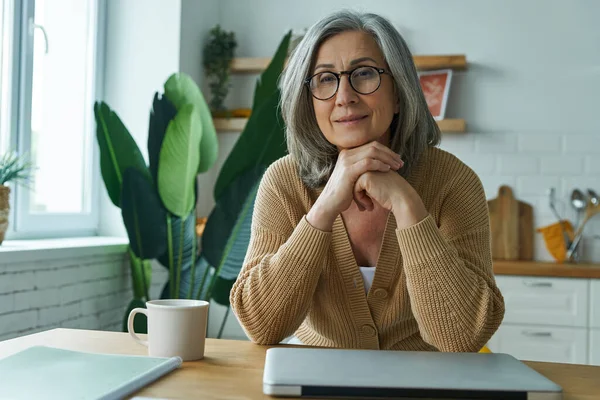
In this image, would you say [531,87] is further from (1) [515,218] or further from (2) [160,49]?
(2) [160,49]

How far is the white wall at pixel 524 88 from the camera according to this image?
3639 millimetres

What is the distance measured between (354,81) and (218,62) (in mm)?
2390

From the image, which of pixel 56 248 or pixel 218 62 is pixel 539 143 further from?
pixel 56 248

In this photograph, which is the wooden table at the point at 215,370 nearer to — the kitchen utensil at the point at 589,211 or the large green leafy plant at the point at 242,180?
the large green leafy plant at the point at 242,180

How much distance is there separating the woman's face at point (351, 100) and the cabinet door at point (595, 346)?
213 centimetres

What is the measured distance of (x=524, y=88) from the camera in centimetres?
369

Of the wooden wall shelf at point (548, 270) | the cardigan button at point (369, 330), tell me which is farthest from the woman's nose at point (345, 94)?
the wooden wall shelf at point (548, 270)

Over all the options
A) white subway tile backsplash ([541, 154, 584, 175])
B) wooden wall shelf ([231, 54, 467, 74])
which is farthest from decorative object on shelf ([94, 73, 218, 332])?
white subway tile backsplash ([541, 154, 584, 175])

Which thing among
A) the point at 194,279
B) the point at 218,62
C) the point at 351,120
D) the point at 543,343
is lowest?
the point at 543,343

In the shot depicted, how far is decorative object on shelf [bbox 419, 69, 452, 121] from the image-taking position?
12.0ft

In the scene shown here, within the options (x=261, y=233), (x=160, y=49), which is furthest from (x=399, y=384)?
(x=160, y=49)

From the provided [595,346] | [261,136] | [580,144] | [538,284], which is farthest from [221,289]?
[580,144]

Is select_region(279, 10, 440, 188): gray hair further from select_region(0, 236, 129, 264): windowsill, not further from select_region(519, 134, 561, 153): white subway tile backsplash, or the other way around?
select_region(519, 134, 561, 153): white subway tile backsplash

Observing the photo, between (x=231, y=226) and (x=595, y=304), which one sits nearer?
(x=231, y=226)
